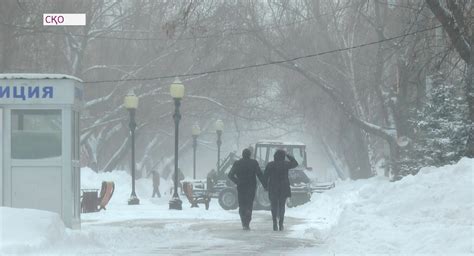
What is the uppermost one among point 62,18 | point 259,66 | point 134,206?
point 62,18

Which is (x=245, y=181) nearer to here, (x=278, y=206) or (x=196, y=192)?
(x=278, y=206)

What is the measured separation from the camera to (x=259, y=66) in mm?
42344

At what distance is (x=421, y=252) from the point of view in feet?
36.6

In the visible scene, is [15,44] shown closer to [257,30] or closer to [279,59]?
[257,30]

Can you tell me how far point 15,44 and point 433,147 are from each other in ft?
47.3

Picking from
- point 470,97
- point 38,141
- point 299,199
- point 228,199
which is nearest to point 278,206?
point 470,97

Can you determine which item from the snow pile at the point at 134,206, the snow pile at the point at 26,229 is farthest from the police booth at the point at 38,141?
the snow pile at the point at 134,206

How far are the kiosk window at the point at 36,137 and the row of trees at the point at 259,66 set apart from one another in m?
10.0

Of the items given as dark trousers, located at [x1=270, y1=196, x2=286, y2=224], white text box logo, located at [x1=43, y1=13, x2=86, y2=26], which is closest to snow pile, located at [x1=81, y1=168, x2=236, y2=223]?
dark trousers, located at [x1=270, y1=196, x2=286, y2=224]

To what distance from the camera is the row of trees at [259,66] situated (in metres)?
28.8

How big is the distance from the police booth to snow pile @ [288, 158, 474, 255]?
4.47 meters

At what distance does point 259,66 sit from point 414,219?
97.1 feet

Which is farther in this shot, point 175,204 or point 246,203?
point 175,204

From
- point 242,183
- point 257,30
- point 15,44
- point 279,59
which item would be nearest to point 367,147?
point 279,59
